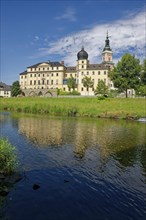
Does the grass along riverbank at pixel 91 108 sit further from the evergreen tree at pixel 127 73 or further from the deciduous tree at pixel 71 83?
the deciduous tree at pixel 71 83

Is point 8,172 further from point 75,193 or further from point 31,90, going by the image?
point 31,90

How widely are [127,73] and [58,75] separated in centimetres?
5666

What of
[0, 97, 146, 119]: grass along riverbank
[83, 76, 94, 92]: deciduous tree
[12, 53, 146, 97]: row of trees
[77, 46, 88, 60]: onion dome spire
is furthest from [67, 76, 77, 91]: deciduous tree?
[0, 97, 146, 119]: grass along riverbank

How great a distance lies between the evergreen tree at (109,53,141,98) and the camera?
274 feet

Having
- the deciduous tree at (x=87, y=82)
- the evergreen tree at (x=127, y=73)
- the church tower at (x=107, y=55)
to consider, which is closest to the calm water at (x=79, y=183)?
the evergreen tree at (x=127, y=73)

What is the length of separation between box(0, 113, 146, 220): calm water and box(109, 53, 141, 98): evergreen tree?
58.1 meters

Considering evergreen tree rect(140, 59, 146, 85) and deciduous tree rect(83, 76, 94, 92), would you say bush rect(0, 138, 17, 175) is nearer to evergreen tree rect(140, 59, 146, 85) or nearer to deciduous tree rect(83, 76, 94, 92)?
evergreen tree rect(140, 59, 146, 85)

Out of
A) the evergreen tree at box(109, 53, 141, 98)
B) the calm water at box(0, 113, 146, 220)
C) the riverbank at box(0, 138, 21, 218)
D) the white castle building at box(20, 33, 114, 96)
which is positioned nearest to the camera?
the calm water at box(0, 113, 146, 220)

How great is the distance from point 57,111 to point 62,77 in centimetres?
6647

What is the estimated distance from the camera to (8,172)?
16.0 m

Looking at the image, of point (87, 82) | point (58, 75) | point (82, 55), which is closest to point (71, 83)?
point (87, 82)

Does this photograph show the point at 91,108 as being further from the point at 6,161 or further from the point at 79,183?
the point at 6,161

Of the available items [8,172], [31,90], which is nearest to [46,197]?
[8,172]

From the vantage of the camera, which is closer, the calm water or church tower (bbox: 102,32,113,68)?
the calm water
